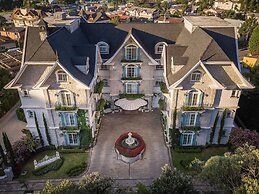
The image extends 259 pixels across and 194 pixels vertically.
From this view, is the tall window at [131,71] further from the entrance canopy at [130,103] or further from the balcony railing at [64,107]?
the balcony railing at [64,107]

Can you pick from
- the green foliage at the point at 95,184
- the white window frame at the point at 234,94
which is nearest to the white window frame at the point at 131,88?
the white window frame at the point at 234,94

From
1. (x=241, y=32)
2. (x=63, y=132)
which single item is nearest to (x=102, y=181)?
(x=63, y=132)

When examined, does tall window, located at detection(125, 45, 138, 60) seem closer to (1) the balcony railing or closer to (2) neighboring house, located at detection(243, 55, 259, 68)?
(1) the balcony railing

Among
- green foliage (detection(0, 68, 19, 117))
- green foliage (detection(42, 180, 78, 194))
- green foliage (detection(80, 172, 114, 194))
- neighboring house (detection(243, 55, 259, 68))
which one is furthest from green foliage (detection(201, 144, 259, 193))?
neighboring house (detection(243, 55, 259, 68))

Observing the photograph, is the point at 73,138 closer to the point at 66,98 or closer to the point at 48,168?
the point at 48,168

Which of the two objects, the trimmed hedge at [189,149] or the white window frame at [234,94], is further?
the trimmed hedge at [189,149]

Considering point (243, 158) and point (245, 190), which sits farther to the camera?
point (243, 158)

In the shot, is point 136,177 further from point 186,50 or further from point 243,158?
point 186,50
